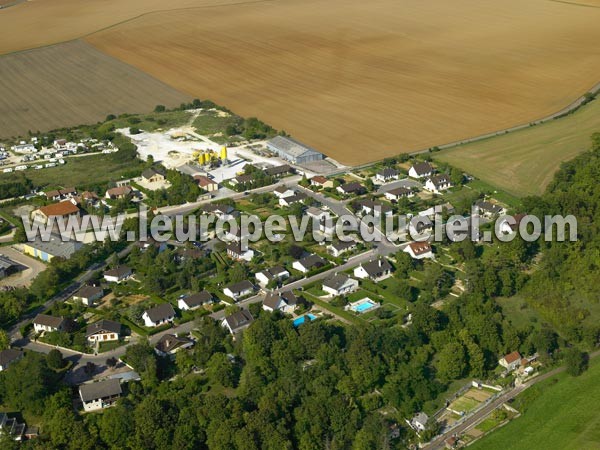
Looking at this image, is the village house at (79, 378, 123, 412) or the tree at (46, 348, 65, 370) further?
the tree at (46, 348, 65, 370)

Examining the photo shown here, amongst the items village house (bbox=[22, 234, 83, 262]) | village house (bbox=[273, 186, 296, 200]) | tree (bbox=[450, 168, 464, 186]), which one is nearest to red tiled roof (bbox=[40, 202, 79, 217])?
village house (bbox=[22, 234, 83, 262])

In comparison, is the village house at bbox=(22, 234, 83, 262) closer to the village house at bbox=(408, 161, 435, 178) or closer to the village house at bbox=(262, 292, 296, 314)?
the village house at bbox=(262, 292, 296, 314)

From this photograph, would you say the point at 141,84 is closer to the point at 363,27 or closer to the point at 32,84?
the point at 32,84

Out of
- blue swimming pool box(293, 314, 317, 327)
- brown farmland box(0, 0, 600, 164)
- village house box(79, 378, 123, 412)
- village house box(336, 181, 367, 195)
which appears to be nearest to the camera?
village house box(79, 378, 123, 412)

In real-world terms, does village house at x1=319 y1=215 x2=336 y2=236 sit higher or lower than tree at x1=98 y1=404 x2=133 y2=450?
higher

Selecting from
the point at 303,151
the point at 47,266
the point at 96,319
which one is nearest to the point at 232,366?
the point at 96,319

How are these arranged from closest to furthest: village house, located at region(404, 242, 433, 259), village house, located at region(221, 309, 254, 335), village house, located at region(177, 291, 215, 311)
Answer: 1. village house, located at region(221, 309, 254, 335)
2. village house, located at region(177, 291, 215, 311)
3. village house, located at region(404, 242, 433, 259)

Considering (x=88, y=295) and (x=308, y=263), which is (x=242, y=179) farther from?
(x=88, y=295)
